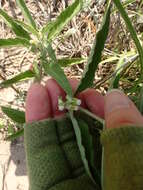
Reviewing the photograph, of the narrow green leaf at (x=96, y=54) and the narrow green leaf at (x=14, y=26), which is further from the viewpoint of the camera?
the narrow green leaf at (x=14, y=26)

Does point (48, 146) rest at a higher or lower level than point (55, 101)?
lower

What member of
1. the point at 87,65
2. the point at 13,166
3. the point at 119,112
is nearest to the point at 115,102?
the point at 119,112

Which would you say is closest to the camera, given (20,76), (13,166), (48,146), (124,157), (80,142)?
(124,157)

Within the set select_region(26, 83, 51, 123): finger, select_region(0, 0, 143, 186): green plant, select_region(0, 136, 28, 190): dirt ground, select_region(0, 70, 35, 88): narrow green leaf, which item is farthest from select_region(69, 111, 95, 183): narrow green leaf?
select_region(0, 136, 28, 190): dirt ground

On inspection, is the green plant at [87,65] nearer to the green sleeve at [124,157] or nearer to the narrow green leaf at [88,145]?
the narrow green leaf at [88,145]

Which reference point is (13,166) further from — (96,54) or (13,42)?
(96,54)

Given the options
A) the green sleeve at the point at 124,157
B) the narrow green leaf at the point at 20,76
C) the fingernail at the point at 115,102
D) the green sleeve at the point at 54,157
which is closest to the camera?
the green sleeve at the point at 124,157

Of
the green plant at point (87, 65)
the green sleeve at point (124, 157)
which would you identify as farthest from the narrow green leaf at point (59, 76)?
the green sleeve at point (124, 157)
